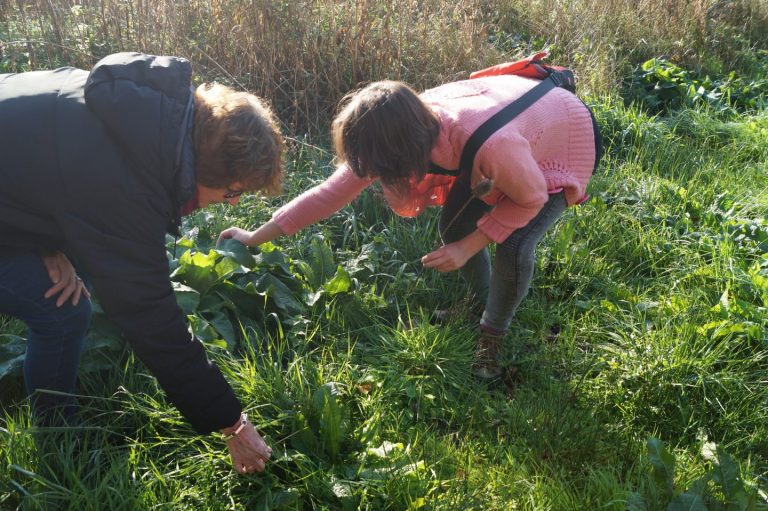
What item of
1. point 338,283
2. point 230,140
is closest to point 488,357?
point 338,283

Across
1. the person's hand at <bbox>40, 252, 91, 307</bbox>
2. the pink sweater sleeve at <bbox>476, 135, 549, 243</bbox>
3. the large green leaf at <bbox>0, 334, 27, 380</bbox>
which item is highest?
the pink sweater sleeve at <bbox>476, 135, 549, 243</bbox>

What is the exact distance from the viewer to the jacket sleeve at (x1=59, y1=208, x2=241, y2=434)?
5.52ft

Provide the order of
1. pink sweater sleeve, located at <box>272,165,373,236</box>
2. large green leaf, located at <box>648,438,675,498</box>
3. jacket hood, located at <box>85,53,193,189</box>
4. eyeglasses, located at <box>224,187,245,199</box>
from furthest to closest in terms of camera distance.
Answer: pink sweater sleeve, located at <box>272,165,373,236</box> → large green leaf, located at <box>648,438,675,498</box> → eyeglasses, located at <box>224,187,245,199</box> → jacket hood, located at <box>85,53,193,189</box>

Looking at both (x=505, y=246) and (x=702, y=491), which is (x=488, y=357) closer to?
(x=505, y=246)

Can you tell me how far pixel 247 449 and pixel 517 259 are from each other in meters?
1.26

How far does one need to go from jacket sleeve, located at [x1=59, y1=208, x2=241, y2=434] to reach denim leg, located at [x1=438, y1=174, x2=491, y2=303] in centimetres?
113

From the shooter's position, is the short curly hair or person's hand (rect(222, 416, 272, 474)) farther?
person's hand (rect(222, 416, 272, 474))

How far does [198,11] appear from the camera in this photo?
4727mm

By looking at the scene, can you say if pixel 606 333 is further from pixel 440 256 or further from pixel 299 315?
pixel 299 315

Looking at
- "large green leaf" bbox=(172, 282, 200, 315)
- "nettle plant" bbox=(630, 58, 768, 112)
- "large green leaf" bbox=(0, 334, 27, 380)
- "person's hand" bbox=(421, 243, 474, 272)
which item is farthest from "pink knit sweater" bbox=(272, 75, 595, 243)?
"nettle plant" bbox=(630, 58, 768, 112)

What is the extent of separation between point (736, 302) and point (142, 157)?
2581 millimetres

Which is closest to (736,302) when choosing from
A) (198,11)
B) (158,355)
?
(158,355)

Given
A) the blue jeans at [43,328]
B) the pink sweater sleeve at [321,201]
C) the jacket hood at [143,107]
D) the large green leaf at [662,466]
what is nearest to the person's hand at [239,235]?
the pink sweater sleeve at [321,201]

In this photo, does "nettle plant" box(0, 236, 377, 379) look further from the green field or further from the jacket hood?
the jacket hood
